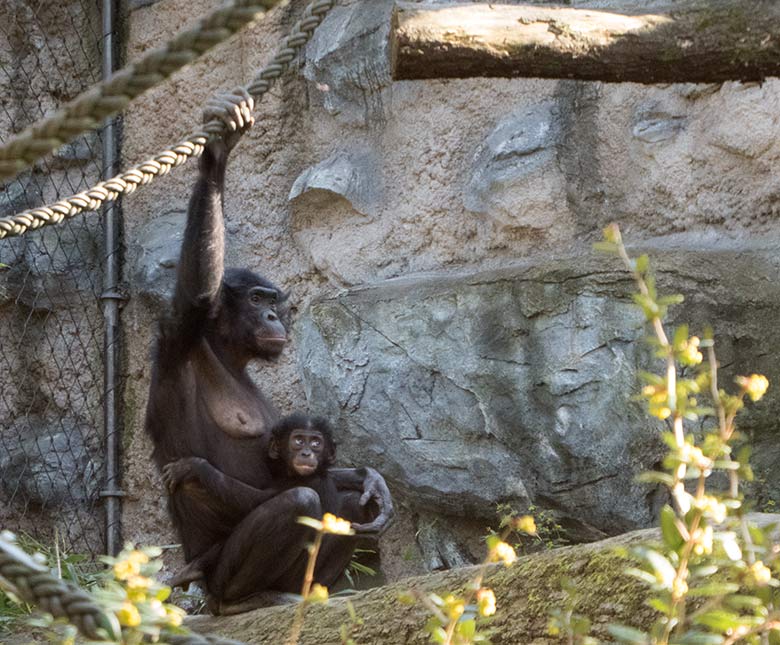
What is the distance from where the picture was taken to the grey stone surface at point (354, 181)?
5668 mm

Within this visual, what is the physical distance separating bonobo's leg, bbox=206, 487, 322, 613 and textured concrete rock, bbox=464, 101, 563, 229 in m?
1.61

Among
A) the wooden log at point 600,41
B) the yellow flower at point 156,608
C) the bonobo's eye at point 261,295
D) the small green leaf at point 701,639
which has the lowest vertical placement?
the bonobo's eye at point 261,295

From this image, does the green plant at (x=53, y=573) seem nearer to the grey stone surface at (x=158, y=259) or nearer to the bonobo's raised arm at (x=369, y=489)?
the bonobo's raised arm at (x=369, y=489)

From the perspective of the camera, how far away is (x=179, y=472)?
4383 millimetres

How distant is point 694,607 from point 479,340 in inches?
97.6

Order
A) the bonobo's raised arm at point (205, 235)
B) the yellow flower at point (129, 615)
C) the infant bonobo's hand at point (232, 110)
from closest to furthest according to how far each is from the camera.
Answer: the yellow flower at point (129, 615), the infant bonobo's hand at point (232, 110), the bonobo's raised arm at point (205, 235)

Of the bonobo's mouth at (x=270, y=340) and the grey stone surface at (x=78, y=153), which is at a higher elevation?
the grey stone surface at (x=78, y=153)

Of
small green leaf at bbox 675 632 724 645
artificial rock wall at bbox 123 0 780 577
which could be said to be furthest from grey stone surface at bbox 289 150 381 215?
small green leaf at bbox 675 632 724 645

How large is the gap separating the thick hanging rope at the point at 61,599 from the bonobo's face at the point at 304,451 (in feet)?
8.96

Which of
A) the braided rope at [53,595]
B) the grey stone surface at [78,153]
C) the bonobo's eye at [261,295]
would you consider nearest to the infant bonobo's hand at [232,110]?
the bonobo's eye at [261,295]

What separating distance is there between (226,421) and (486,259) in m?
1.39

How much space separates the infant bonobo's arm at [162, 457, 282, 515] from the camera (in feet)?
14.4

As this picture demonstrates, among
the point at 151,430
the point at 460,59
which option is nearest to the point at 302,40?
the point at 460,59

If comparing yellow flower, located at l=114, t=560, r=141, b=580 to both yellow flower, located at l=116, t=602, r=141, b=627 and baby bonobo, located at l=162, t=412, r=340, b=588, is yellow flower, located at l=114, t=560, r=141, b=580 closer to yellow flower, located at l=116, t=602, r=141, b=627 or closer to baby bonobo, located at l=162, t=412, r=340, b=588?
yellow flower, located at l=116, t=602, r=141, b=627
